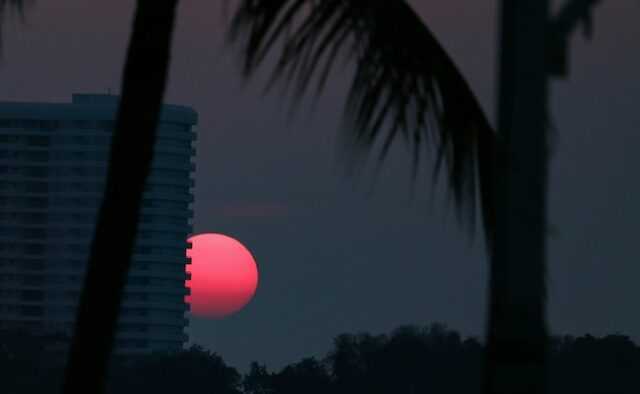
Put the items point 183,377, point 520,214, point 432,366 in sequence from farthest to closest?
point 183,377
point 432,366
point 520,214

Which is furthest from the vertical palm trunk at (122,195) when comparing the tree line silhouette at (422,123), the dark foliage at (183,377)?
→ the dark foliage at (183,377)

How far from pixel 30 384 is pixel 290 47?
93457mm

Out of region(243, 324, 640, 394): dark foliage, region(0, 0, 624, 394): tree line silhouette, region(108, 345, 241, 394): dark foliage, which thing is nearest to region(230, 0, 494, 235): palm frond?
region(0, 0, 624, 394): tree line silhouette

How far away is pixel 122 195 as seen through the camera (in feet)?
24.0

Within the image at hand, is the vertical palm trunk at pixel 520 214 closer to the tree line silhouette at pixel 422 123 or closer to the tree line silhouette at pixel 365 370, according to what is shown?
the tree line silhouette at pixel 422 123

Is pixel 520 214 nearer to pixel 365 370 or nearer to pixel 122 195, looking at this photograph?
pixel 122 195

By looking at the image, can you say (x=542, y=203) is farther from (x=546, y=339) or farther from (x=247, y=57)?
(x=247, y=57)

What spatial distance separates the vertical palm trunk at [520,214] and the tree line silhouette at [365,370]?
3456 inches

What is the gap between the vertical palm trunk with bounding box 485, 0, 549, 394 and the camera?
592 centimetres

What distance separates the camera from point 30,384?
98.1 metres

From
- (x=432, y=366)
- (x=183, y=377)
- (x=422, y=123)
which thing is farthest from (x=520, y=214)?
(x=183, y=377)

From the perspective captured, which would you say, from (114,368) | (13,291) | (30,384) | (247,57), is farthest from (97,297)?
(13,291)

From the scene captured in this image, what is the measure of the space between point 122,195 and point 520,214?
2.09 meters

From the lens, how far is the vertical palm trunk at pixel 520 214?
5.92 metres
